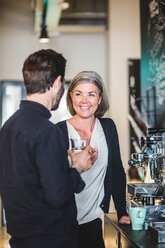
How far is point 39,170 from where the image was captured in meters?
1.44

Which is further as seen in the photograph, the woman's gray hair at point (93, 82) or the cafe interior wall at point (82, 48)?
the cafe interior wall at point (82, 48)

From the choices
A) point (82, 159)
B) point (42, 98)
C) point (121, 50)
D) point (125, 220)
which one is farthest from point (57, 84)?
point (121, 50)

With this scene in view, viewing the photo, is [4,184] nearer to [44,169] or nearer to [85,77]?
[44,169]

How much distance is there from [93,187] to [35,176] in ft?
2.20

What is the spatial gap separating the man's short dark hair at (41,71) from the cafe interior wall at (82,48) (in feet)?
13.0

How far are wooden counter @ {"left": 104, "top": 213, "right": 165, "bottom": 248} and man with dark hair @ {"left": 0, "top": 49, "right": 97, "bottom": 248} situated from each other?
245mm

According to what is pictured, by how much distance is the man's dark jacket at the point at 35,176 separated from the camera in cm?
144

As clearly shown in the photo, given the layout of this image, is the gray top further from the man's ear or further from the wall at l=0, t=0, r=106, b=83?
the wall at l=0, t=0, r=106, b=83

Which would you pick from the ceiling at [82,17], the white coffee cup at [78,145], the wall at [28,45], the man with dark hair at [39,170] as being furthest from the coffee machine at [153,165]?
the wall at [28,45]

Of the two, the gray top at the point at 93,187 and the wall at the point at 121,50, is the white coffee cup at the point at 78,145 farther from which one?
the wall at the point at 121,50

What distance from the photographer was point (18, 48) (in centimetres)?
592

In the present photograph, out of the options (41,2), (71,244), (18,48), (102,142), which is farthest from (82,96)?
(18,48)

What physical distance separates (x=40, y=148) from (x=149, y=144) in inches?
31.4

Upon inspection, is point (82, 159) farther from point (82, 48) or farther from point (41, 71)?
point (82, 48)
